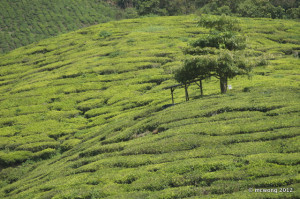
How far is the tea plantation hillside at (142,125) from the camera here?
19.5 metres

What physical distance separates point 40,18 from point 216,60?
356 ft

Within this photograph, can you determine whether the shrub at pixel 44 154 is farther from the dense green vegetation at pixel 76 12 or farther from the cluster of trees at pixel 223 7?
the cluster of trees at pixel 223 7

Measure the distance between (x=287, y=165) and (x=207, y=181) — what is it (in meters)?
4.51

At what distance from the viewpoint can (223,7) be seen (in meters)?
114

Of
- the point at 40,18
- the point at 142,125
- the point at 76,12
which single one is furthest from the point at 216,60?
the point at 76,12

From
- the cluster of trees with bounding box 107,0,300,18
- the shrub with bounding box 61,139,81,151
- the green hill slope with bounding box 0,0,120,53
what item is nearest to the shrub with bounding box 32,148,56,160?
the shrub with bounding box 61,139,81,151

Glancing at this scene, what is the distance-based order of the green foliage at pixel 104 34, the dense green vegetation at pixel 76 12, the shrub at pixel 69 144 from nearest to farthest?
1. the shrub at pixel 69 144
2. the green foliage at pixel 104 34
3. the dense green vegetation at pixel 76 12

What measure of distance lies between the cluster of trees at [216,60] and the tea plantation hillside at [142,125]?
2246 millimetres

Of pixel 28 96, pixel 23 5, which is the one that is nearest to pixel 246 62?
pixel 28 96

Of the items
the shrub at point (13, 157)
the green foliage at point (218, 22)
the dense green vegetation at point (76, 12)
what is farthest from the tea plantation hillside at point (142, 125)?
the dense green vegetation at point (76, 12)

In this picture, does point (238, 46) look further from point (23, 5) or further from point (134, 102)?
point (23, 5)

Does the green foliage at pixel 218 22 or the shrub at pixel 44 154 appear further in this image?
the green foliage at pixel 218 22

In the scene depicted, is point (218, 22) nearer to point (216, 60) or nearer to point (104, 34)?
point (216, 60)

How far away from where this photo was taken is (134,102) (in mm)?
51344
